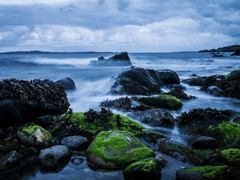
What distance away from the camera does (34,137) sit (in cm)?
708

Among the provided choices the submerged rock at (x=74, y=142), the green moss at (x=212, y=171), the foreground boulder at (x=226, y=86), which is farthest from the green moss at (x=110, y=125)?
the foreground boulder at (x=226, y=86)

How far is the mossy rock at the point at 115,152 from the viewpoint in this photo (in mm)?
6031

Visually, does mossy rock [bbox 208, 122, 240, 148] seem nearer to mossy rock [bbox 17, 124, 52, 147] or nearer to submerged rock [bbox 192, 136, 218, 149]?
submerged rock [bbox 192, 136, 218, 149]

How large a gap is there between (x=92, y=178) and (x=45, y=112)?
156 inches

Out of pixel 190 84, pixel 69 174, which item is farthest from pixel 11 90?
pixel 190 84

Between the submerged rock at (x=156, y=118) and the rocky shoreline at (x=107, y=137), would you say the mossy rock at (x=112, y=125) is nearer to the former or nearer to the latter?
the rocky shoreline at (x=107, y=137)

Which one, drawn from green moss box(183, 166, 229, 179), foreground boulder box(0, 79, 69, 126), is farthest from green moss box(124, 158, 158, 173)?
foreground boulder box(0, 79, 69, 126)

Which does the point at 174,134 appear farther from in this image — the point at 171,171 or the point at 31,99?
the point at 31,99

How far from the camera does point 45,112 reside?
9109mm

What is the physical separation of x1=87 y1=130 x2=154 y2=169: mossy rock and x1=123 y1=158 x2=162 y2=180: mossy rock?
1.15ft

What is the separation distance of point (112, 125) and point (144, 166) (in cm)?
286

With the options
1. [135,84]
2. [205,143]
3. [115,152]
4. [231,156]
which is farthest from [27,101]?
[135,84]

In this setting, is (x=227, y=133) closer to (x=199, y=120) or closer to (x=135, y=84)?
(x=199, y=120)

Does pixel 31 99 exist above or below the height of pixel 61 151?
above
